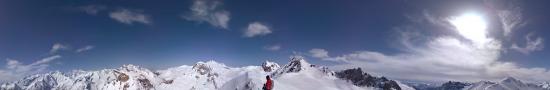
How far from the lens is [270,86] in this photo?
44562 millimetres
